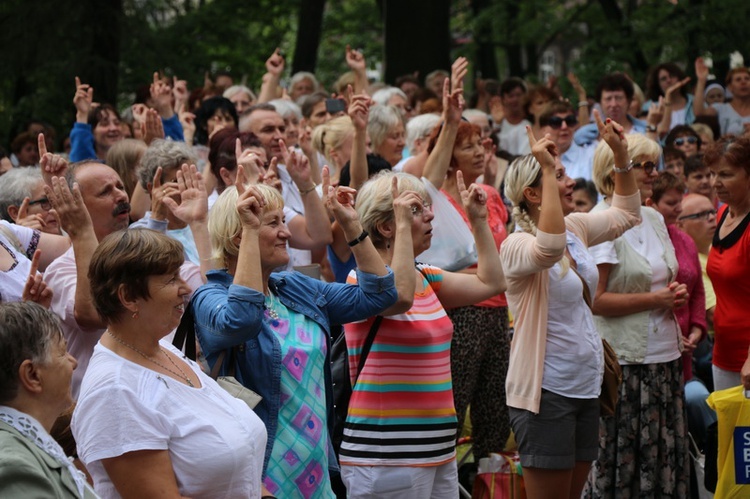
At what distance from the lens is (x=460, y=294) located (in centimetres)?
518

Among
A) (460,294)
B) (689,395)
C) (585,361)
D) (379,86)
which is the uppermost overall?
(379,86)

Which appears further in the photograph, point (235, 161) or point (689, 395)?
point (689, 395)

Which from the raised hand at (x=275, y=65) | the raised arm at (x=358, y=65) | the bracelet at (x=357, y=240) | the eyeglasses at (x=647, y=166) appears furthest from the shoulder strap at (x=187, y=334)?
the raised hand at (x=275, y=65)

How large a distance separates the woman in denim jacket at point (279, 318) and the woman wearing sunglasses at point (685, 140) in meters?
6.03

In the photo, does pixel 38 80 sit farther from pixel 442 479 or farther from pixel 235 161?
pixel 442 479

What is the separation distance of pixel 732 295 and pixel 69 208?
385 centimetres

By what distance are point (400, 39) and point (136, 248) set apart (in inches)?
514

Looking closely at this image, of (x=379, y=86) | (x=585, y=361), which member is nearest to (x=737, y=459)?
(x=585, y=361)

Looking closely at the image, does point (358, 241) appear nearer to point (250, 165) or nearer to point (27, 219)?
point (250, 165)

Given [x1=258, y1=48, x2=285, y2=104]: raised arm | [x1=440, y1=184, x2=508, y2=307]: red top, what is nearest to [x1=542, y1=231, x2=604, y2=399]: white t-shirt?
[x1=440, y1=184, x2=508, y2=307]: red top

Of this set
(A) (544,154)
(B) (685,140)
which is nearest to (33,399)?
(A) (544,154)

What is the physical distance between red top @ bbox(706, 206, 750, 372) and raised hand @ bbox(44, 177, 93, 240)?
370 centimetres

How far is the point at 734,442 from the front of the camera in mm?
5574

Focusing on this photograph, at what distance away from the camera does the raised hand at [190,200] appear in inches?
185
